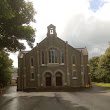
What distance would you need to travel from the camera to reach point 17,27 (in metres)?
30.6

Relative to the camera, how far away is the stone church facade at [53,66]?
55000 mm

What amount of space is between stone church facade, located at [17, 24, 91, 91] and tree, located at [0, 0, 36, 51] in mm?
19960

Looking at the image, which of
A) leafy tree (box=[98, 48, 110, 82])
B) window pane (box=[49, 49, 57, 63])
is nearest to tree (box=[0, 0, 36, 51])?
window pane (box=[49, 49, 57, 63])

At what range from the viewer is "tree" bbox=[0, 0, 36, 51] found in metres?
26.2

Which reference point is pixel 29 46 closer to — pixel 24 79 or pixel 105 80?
pixel 24 79

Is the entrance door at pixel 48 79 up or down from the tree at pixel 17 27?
down

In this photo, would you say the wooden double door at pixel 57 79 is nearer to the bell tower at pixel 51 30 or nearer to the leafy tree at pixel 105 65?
the bell tower at pixel 51 30

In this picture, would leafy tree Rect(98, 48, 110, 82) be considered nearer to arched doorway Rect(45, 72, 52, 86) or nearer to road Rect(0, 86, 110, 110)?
arched doorway Rect(45, 72, 52, 86)

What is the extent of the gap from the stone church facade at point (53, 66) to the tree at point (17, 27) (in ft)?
65.5

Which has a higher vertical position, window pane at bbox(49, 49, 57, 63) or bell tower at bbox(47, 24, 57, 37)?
bell tower at bbox(47, 24, 57, 37)

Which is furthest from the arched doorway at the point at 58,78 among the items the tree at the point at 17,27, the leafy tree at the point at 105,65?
the tree at the point at 17,27

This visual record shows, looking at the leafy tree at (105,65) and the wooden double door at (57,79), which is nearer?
the wooden double door at (57,79)

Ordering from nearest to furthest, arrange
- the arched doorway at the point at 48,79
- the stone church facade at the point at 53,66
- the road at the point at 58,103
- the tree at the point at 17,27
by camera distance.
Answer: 1. the road at the point at 58,103
2. the tree at the point at 17,27
3. the stone church facade at the point at 53,66
4. the arched doorway at the point at 48,79

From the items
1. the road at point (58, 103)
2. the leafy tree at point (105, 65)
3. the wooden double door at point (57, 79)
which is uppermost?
the leafy tree at point (105, 65)
